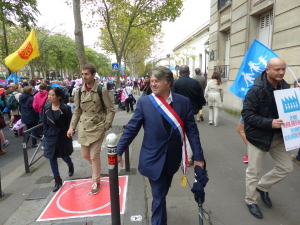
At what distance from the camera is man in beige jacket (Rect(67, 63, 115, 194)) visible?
362 cm

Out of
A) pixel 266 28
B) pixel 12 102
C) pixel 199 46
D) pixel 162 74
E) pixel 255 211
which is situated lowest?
pixel 255 211

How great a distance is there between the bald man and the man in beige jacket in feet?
6.73

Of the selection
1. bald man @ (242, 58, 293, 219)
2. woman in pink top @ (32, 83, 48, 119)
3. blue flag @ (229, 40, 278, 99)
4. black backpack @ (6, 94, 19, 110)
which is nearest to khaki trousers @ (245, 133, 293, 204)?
bald man @ (242, 58, 293, 219)

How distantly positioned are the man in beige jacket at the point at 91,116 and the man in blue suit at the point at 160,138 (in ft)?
4.28

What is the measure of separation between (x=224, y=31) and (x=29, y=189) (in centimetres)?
1160

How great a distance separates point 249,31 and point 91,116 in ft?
26.3

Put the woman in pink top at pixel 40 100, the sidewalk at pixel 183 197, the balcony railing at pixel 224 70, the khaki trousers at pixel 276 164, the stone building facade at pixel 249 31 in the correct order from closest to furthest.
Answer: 1. the khaki trousers at pixel 276 164
2. the sidewalk at pixel 183 197
3. the woman in pink top at pixel 40 100
4. the stone building facade at pixel 249 31
5. the balcony railing at pixel 224 70

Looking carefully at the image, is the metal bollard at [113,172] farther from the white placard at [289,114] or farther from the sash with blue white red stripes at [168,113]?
the white placard at [289,114]

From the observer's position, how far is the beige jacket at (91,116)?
3.62 metres

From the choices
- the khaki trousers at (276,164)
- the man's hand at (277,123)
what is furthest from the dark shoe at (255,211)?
the man's hand at (277,123)

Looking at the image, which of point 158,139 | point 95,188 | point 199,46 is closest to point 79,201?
point 95,188

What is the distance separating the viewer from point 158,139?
2336 millimetres

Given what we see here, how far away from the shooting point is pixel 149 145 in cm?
239

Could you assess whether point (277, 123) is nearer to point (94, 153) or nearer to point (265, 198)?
point (265, 198)
